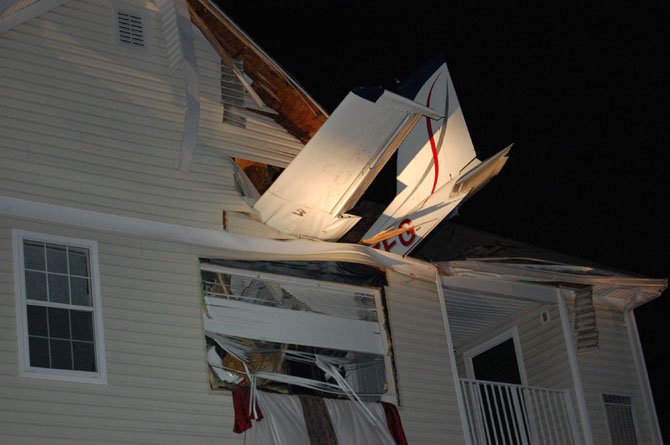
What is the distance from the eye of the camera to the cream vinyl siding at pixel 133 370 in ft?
35.8

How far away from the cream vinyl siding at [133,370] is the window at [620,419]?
6.87 meters

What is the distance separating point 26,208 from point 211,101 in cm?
356

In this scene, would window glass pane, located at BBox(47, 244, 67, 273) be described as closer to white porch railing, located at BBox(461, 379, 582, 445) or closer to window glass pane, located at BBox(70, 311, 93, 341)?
window glass pane, located at BBox(70, 311, 93, 341)

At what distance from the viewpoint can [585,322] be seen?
16109mm

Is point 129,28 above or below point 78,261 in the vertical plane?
above

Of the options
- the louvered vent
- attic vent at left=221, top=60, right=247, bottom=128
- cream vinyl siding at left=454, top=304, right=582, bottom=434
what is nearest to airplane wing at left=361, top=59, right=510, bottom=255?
attic vent at left=221, top=60, right=247, bottom=128

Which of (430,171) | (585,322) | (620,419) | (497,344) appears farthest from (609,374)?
(430,171)

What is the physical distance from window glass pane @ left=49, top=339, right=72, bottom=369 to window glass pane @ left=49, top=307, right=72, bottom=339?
0.08m

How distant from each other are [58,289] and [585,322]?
8.16 metres

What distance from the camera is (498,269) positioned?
50.0 ft

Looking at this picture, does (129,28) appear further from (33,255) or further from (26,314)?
(26,314)

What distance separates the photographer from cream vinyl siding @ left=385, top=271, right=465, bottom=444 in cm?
1400

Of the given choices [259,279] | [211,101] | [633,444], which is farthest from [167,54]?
[633,444]

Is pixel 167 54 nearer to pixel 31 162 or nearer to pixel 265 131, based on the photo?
pixel 265 131
